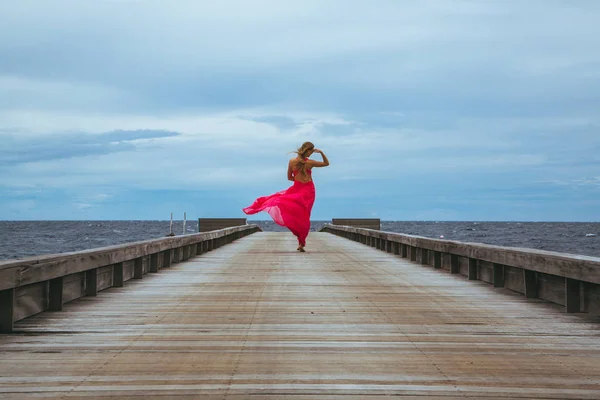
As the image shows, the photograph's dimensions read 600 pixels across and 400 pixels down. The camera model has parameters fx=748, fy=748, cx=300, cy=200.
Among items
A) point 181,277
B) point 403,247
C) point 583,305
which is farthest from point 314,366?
point 403,247

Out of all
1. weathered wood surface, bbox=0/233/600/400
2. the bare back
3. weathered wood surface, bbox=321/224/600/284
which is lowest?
weathered wood surface, bbox=0/233/600/400

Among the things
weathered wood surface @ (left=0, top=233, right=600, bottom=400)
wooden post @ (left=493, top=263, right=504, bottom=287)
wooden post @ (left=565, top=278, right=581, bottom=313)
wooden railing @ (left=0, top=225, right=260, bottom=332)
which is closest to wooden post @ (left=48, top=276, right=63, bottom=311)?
wooden railing @ (left=0, top=225, right=260, bottom=332)

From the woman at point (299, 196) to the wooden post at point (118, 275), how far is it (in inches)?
409

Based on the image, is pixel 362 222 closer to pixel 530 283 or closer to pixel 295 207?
pixel 295 207

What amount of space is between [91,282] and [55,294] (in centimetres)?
145

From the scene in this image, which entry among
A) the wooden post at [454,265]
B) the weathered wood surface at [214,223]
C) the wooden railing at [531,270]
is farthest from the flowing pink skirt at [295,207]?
the weathered wood surface at [214,223]

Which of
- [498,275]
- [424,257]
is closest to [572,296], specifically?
[498,275]

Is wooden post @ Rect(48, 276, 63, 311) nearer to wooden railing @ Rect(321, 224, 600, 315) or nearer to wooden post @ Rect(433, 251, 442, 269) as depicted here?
wooden railing @ Rect(321, 224, 600, 315)

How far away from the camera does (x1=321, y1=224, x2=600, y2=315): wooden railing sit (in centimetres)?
886

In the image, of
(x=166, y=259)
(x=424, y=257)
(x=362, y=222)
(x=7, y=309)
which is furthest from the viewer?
(x=362, y=222)

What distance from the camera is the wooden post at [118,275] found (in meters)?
12.0

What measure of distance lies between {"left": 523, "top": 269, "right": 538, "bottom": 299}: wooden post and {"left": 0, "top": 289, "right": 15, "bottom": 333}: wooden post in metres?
6.92

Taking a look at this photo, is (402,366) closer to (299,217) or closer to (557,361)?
(557,361)

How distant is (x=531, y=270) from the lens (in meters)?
10.4
